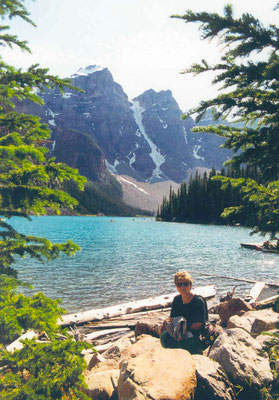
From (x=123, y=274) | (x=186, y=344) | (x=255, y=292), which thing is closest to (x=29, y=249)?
(x=186, y=344)

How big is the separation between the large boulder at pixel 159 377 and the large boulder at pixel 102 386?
0.49 m

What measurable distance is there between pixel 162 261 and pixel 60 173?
2681cm

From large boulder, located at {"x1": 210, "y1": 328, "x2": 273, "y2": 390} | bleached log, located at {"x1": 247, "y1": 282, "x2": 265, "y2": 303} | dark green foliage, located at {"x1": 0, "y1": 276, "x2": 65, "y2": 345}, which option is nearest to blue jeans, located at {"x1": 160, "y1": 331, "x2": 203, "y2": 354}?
large boulder, located at {"x1": 210, "y1": 328, "x2": 273, "y2": 390}

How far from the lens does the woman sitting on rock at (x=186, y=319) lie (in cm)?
593

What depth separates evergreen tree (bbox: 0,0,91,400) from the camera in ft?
12.9

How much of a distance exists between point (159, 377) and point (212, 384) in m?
0.90

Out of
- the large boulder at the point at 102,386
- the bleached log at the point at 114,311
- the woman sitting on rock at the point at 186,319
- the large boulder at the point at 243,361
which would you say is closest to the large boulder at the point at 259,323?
the large boulder at the point at 243,361

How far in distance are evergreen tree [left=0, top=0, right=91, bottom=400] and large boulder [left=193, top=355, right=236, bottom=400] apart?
188 centimetres

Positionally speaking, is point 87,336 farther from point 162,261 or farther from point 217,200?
point 217,200

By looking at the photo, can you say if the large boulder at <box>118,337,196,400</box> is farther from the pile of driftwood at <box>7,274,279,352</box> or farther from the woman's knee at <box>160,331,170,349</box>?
the pile of driftwood at <box>7,274,279,352</box>

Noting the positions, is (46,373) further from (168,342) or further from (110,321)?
(110,321)

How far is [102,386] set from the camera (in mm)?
4840

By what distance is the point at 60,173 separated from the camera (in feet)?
16.5

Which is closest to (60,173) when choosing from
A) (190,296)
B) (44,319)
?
(44,319)
